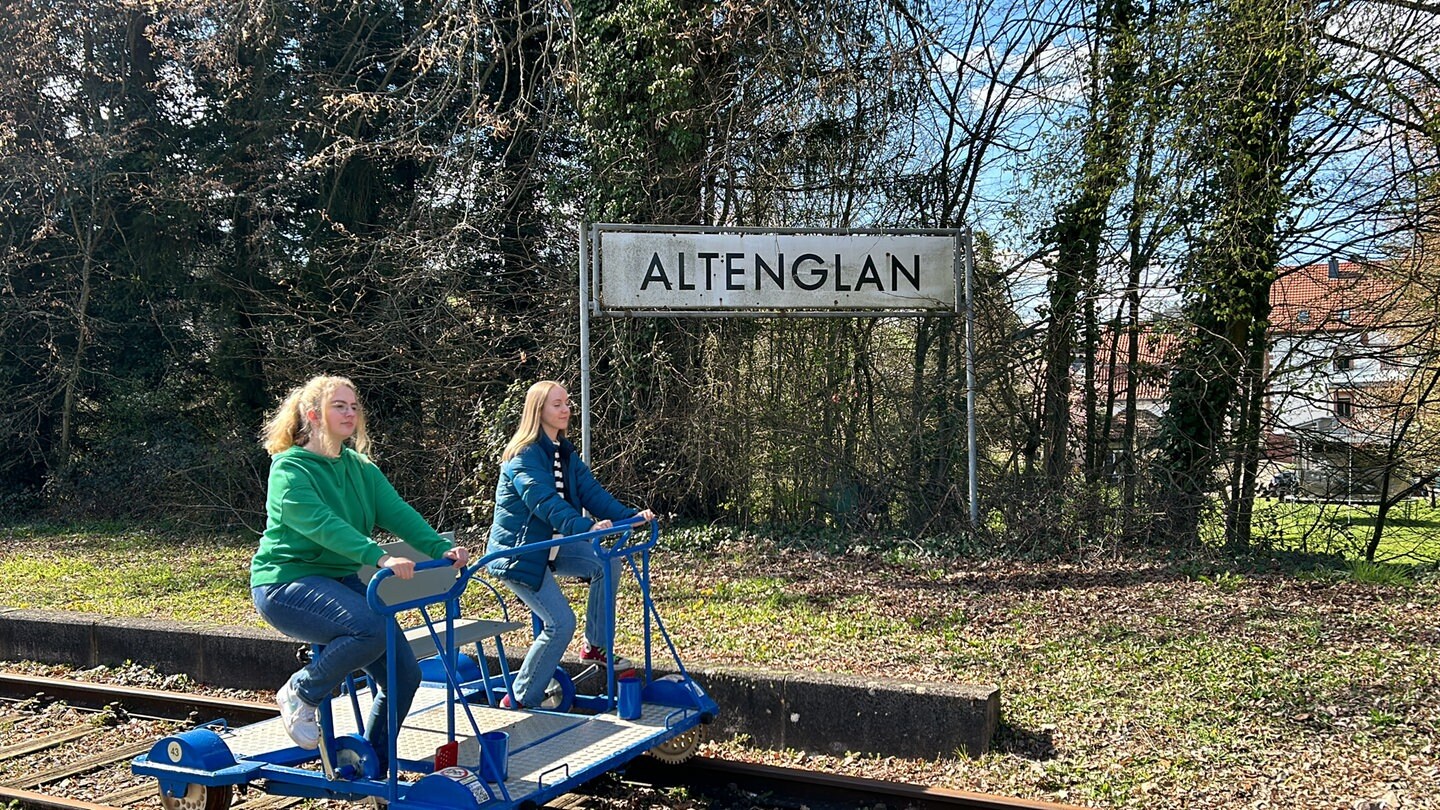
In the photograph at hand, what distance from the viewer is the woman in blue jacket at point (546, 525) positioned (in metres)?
5.55

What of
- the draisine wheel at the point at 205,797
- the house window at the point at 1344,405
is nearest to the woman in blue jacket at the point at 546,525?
the draisine wheel at the point at 205,797

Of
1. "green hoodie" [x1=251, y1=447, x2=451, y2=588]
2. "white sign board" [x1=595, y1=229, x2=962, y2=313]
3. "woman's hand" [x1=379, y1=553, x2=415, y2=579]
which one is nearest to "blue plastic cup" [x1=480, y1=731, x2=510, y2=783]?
"woman's hand" [x1=379, y1=553, x2=415, y2=579]

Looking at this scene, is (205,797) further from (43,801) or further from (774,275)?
(774,275)

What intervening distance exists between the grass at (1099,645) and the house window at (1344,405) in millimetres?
1519

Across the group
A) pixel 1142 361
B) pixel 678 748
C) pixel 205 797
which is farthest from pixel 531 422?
pixel 1142 361

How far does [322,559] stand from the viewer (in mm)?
4711

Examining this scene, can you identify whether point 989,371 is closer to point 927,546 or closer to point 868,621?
point 927,546

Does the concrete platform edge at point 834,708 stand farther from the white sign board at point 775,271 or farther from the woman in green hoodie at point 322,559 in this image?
the white sign board at point 775,271

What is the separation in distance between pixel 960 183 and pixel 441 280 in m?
6.32

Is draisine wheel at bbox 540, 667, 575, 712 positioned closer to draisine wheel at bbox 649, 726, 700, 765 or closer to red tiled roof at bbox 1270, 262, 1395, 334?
draisine wheel at bbox 649, 726, 700, 765

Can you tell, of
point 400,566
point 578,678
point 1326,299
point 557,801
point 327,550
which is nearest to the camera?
point 400,566

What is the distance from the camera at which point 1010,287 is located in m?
12.1

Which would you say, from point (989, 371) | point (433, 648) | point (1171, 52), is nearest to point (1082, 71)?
point (1171, 52)

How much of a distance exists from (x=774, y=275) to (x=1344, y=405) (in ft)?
17.6
